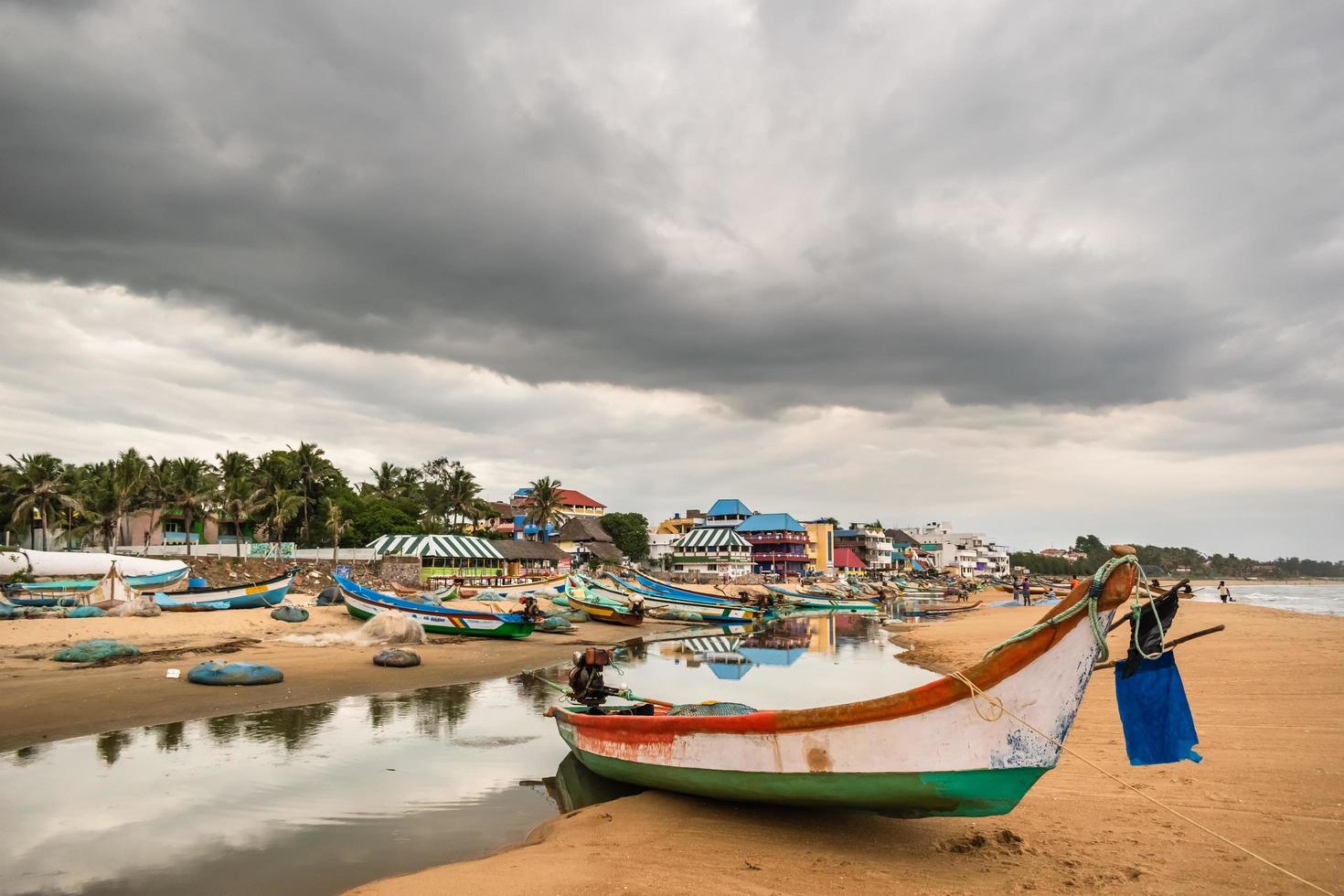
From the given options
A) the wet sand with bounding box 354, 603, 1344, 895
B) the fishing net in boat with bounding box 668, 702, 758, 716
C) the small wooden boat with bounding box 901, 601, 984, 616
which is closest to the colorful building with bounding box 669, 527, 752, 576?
the small wooden boat with bounding box 901, 601, 984, 616

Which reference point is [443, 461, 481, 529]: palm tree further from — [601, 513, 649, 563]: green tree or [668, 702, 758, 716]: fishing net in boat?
[668, 702, 758, 716]: fishing net in boat

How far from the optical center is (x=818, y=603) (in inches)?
2621

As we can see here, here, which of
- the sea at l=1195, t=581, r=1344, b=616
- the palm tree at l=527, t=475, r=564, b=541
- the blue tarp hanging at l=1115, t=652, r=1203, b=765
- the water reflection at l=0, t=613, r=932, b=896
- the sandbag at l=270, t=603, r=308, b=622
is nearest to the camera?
the blue tarp hanging at l=1115, t=652, r=1203, b=765

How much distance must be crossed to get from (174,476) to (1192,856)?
78869 millimetres

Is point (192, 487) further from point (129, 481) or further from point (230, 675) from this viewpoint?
point (230, 675)

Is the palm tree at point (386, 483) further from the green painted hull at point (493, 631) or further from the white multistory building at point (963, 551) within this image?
the white multistory building at point (963, 551)

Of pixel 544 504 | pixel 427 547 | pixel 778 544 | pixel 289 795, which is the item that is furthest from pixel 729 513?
pixel 289 795

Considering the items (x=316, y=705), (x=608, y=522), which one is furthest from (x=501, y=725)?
(x=608, y=522)

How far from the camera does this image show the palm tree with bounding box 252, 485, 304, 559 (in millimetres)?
65894

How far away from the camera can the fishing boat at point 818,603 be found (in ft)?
208

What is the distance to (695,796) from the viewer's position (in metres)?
8.84

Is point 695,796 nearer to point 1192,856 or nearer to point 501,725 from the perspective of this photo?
point 1192,856

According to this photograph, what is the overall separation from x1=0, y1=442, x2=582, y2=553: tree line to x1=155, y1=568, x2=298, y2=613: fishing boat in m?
21.9

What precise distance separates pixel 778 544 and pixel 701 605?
60473 mm
